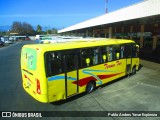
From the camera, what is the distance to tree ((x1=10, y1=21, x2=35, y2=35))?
440 feet

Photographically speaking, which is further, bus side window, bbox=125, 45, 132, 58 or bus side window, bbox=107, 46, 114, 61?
bus side window, bbox=125, 45, 132, 58

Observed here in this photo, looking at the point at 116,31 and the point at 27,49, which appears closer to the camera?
the point at 27,49

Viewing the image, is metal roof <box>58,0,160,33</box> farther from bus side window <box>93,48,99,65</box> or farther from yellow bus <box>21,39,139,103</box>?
bus side window <box>93,48,99,65</box>

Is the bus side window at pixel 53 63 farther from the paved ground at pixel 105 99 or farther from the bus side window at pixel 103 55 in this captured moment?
the bus side window at pixel 103 55

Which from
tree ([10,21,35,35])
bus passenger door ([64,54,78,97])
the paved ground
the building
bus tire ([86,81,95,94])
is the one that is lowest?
the paved ground

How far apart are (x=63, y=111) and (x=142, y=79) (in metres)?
7.30

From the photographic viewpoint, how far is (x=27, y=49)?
8344 mm

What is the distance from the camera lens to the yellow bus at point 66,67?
7.47 m

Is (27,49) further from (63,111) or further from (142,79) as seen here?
(142,79)

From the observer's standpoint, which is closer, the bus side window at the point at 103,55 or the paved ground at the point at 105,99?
the paved ground at the point at 105,99

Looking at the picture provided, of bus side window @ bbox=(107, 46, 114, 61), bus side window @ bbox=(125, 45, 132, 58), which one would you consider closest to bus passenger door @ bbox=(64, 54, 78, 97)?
bus side window @ bbox=(107, 46, 114, 61)

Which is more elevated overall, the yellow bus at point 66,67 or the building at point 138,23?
the building at point 138,23

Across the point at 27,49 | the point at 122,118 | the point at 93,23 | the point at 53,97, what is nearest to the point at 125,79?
the point at 122,118

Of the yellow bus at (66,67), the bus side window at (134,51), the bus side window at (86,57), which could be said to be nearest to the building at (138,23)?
the bus side window at (134,51)
